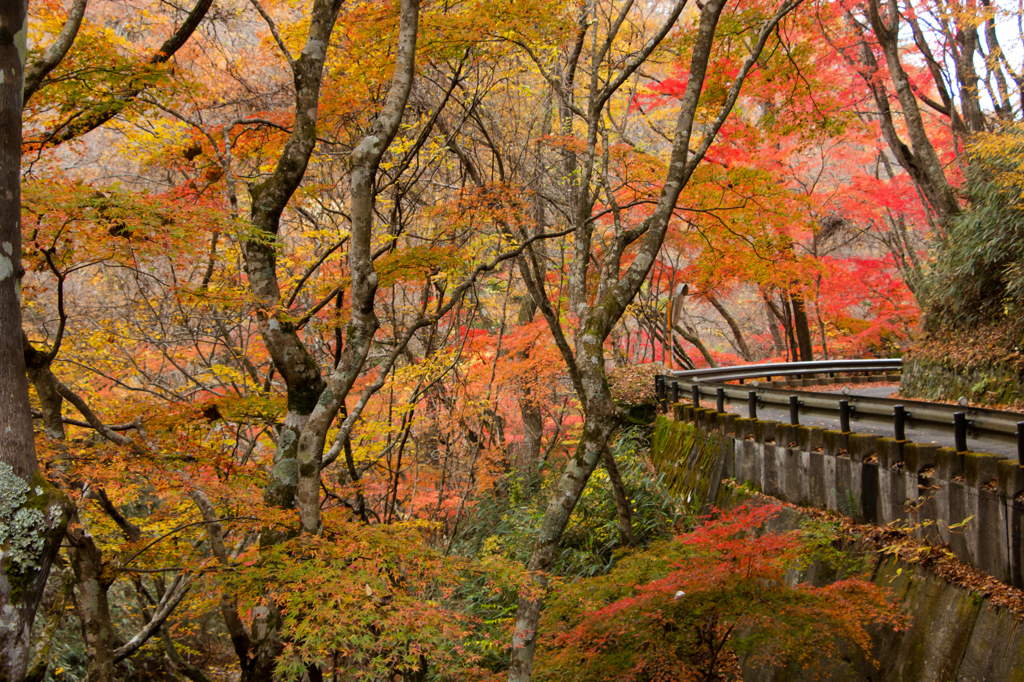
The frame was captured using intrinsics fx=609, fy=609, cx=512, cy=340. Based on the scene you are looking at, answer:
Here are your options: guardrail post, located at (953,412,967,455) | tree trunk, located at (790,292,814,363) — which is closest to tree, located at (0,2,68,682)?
guardrail post, located at (953,412,967,455)

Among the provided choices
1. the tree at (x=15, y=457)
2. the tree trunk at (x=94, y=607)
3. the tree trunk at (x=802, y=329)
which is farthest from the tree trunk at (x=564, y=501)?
the tree trunk at (x=802, y=329)

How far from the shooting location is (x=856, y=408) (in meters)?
6.68

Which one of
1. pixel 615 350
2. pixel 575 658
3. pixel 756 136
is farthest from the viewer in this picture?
pixel 615 350

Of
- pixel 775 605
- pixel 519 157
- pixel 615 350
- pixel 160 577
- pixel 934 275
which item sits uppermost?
pixel 519 157

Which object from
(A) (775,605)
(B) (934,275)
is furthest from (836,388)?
(A) (775,605)

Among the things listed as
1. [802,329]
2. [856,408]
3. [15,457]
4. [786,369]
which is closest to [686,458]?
[856,408]

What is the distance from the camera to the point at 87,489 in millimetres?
6277

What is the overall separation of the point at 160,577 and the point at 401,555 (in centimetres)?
795

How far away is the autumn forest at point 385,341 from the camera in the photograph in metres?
5.58

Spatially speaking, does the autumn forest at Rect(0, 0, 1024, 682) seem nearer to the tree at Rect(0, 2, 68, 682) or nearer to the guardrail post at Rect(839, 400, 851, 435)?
the tree at Rect(0, 2, 68, 682)

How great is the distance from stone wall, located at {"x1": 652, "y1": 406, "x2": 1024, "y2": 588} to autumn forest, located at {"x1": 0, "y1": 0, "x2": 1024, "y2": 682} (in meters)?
0.80

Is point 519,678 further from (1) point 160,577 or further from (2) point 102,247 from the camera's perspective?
(1) point 160,577

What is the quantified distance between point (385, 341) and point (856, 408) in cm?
698

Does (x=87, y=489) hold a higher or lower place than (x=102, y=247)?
lower
